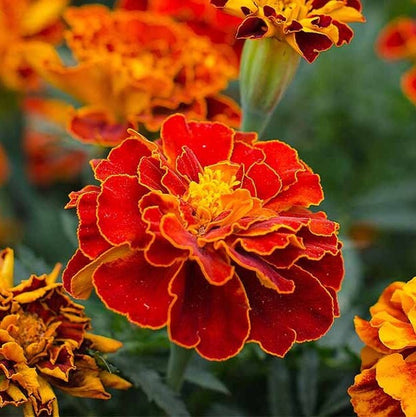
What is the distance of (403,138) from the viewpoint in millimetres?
1348

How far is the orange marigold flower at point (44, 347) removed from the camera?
68cm

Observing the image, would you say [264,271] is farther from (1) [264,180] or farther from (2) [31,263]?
(2) [31,263]

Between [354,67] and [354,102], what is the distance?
0.08m

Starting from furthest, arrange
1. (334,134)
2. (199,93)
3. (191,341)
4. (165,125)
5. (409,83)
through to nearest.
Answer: (334,134)
(409,83)
(199,93)
(165,125)
(191,341)

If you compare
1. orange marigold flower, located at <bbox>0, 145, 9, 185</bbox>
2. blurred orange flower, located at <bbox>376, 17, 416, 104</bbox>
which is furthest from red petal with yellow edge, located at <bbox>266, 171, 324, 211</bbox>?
orange marigold flower, located at <bbox>0, 145, 9, 185</bbox>

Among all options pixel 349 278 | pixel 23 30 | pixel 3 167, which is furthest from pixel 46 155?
pixel 349 278

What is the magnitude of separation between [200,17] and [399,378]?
0.65 metres

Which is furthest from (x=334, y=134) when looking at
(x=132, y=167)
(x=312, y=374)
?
(x=132, y=167)

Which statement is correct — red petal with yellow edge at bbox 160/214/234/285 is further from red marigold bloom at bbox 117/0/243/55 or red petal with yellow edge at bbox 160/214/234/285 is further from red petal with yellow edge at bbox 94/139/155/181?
red marigold bloom at bbox 117/0/243/55

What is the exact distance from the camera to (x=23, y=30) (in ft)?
4.28

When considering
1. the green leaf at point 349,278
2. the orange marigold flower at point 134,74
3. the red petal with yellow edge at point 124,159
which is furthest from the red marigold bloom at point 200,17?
the red petal with yellow edge at point 124,159

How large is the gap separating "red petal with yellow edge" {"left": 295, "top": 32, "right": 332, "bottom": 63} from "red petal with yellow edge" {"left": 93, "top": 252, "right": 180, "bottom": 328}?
0.75ft

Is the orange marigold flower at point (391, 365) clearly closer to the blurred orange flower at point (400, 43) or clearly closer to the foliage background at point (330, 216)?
the foliage background at point (330, 216)

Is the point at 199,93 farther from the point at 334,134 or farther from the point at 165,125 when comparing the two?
the point at 334,134
